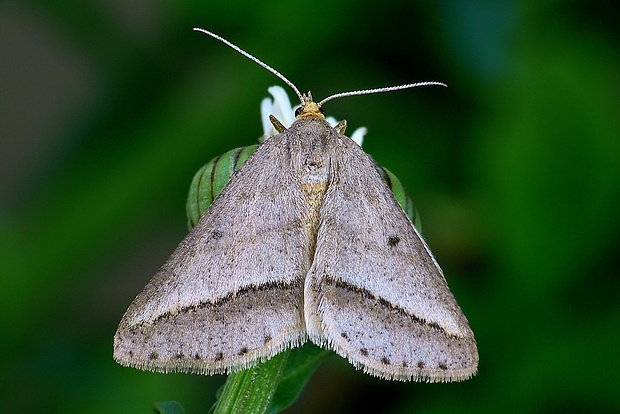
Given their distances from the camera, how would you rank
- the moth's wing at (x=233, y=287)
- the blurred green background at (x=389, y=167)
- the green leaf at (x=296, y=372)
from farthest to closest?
the blurred green background at (x=389, y=167) < the green leaf at (x=296, y=372) < the moth's wing at (x=233, y=287)

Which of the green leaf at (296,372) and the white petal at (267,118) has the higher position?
the white petal at (267,118)

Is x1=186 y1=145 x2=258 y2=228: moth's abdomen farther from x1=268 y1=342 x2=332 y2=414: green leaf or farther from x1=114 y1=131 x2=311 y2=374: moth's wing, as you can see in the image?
x1=268 y1=342 x2=332 y2=414: green leaf

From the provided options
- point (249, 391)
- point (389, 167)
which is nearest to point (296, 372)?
point (249, 391)

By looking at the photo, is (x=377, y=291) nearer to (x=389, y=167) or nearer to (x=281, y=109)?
→ (x=281, y=109)

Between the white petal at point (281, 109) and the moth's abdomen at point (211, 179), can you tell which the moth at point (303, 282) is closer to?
the moth's abdomen at point (211, 179)

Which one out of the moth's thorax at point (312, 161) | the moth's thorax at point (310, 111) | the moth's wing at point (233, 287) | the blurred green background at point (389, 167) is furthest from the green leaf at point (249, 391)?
the blurred green background at point (389, 167)
